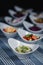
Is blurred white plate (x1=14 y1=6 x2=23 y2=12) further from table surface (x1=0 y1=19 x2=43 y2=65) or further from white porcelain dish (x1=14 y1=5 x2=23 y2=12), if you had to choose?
table surface (x1=0 y1=19 x2=43 y2=65)

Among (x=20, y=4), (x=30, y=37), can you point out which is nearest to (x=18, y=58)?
(x=30, y=37)

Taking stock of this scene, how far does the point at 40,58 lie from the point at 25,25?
0.53m

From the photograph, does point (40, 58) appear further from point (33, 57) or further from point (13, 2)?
point (13, 2)

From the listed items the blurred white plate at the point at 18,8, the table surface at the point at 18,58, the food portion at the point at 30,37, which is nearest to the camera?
the table surface at the point at 18,58

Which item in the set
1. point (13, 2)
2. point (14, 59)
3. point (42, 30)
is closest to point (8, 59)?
point (14, 59)

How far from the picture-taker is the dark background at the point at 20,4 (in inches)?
91.7

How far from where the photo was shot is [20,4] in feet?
7.92

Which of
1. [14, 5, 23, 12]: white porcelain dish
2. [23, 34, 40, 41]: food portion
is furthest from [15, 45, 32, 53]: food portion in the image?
[14, 5, 23, 12]: white porcelain dish

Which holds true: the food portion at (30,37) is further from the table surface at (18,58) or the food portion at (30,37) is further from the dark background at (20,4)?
the dark background at (20,4)

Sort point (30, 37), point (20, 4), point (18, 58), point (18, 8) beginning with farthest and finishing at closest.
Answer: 1. point (20, 4)
2. point (18, 8)
3. point (30, 37)
4. point (18, 58)

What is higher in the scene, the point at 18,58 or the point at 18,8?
the point at 18,58

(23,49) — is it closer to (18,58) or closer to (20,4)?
(18,58)

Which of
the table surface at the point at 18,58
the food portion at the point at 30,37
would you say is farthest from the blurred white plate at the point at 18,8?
the table surface at the point at 18,58

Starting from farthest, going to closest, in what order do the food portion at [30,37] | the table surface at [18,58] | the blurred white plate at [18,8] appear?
the blurred white plate at [18,8] → the food portion at [30,37] → the table surface at [18,58]
